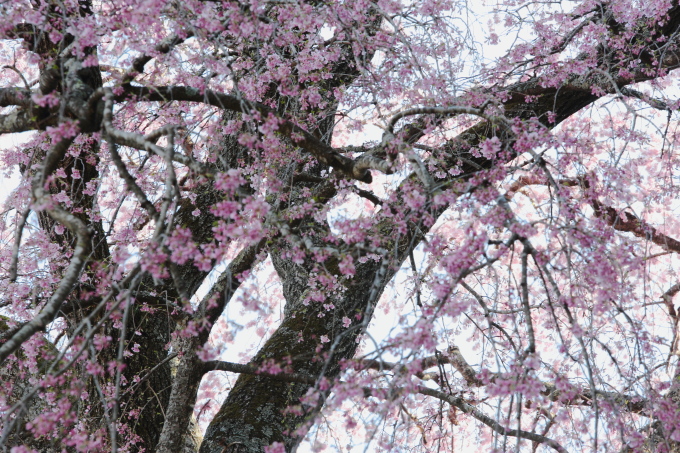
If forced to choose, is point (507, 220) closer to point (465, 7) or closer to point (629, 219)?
point (465, 7)

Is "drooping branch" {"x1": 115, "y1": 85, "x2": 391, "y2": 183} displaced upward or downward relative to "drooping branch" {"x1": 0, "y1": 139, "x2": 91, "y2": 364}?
upward

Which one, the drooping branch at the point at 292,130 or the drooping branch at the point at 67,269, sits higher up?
the drooping branch at the point at 292,130

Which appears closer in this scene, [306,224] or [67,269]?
[67,269]

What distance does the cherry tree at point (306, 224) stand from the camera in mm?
2525

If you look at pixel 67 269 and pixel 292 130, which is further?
pixel 292 130

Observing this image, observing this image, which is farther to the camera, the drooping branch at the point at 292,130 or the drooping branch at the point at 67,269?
the drooping branch at the point at 292,130

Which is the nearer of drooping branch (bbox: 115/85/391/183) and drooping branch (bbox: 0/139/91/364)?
drooping branch (bbox: 0/139/91/364)

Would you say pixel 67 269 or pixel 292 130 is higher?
pixel 292 130

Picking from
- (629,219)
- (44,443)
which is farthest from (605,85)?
(44,443)

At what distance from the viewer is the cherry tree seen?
253 cm

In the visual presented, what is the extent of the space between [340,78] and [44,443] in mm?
3186

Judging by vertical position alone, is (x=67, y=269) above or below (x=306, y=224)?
below

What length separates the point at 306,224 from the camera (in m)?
3.77

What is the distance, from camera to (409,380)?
96.3 inches
